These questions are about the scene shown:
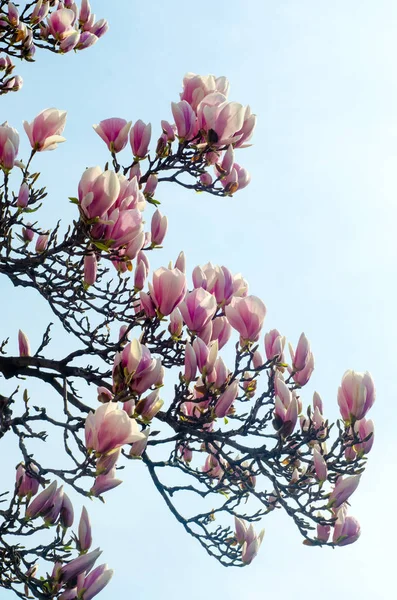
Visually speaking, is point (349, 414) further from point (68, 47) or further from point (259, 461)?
point (68, 47)

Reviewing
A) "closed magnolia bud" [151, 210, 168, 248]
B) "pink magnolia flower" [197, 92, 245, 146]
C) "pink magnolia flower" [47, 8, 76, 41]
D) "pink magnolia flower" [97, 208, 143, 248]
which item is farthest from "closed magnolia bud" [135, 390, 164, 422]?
"pink magnolia flower" [47, 8, 76, 41]

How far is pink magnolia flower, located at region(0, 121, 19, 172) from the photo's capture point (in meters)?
3.83

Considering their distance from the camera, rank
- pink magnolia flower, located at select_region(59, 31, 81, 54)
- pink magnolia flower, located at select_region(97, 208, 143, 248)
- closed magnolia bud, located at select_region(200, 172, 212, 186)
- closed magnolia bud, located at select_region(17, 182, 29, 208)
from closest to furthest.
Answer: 1. pink magnolia flower, located at select_region(97, 208, 143, 248)
2. closed magnolia bud, located at select_region(17, 182, 29, 208)
3. closed magnolia bud, located at select_region(200, 172, 212, 186)
4. pink magnolia flower, located at select_region(59, 31, 81, 54)

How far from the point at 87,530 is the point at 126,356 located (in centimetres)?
102

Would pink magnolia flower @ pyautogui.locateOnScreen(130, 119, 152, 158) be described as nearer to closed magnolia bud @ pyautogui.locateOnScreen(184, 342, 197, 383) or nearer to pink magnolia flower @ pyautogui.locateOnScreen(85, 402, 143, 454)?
closed magnolia bud @ pyautogui.locateOnScreen(184, 342, 197, 383)

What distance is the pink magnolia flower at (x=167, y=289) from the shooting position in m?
3.60

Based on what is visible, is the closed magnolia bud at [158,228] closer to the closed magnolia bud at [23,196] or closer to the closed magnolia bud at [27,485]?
the closed magnolia bud at [23,196]

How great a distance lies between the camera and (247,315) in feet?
12.9

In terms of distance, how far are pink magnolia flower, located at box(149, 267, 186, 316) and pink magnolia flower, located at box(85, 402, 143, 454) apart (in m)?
0.84

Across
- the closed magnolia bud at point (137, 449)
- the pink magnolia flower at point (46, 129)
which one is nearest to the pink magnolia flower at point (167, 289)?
the closed magnolia bud at point (137, 449)

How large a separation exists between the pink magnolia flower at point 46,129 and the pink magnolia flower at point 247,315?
1319mm

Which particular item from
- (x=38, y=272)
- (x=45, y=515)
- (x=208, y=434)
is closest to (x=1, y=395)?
(x=38, y=272)

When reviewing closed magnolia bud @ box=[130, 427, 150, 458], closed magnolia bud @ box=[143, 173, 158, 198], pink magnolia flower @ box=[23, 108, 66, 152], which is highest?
closed magnolia bud @ box=[143, 173, 158, 198]

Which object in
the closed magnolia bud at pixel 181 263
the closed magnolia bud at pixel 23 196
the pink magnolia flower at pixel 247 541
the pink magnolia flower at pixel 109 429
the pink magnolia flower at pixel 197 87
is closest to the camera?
the pink magnolia flower at pixel 109 429
